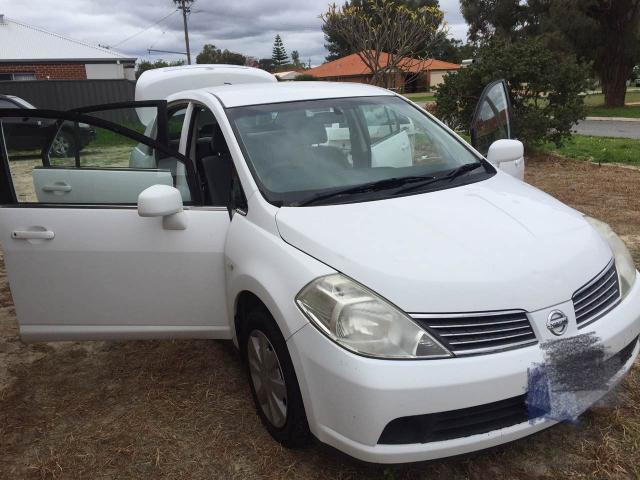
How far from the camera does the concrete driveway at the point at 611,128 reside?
16.3 meters

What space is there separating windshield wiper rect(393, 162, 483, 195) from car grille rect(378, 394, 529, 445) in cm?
117

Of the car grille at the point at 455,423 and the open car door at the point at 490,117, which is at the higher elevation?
the open car door at the point at 490,117

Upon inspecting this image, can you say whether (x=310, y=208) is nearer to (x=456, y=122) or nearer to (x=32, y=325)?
(x=32, y=325)

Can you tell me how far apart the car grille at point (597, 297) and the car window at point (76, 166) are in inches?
80.0

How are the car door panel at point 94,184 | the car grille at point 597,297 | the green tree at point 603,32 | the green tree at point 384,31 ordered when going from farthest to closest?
the green tree at point 603,32
the green tree at point 384,31
the car door panel at point 94,184
the car grille at point 597,297

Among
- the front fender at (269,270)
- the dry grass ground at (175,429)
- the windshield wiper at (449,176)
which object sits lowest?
the dry grass ground at (175,429)

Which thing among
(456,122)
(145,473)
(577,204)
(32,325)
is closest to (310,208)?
(145,473)

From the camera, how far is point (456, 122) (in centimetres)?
1129

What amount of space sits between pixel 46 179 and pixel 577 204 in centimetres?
610

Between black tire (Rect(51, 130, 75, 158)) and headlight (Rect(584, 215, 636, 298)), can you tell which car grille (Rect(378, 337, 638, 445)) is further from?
black tire (Rect(51, 130, 75, 158))

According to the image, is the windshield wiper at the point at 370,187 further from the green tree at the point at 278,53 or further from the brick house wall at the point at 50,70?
the green tree at the point at 278,53

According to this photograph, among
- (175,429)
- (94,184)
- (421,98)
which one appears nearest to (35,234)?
(94,184)

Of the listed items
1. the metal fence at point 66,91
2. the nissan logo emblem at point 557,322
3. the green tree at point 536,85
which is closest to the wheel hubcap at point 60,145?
the nissan logo emblem at point 557,322

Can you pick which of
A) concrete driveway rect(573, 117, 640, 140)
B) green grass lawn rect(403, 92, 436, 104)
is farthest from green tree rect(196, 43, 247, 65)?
concrete driveway rect(573, 117, 640, 140)
